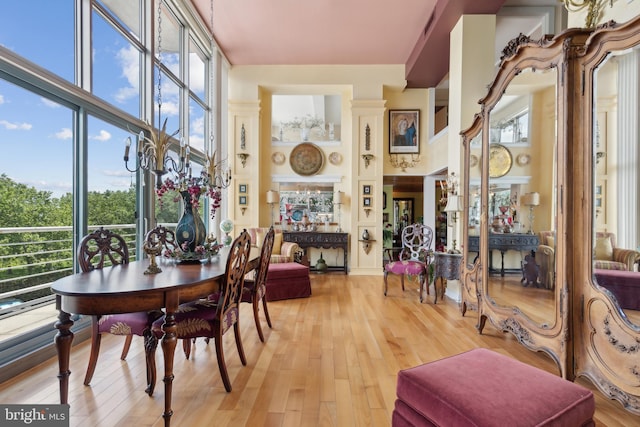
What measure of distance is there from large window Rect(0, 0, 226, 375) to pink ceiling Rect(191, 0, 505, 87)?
1576mm

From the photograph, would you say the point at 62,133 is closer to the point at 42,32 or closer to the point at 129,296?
the point at 42,32

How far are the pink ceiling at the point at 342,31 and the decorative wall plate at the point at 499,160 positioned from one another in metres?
2.40

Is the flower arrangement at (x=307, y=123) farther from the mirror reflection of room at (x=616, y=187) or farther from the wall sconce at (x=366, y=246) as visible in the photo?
the mirror reflection of room at (x=616, y=187)

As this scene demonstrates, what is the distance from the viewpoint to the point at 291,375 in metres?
2.17

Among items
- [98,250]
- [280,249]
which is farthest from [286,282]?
[98,250]

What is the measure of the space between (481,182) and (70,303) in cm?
332

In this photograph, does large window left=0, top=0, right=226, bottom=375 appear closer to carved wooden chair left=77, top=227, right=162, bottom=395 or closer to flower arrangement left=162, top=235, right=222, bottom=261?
carved wooden chair left=77, top=227, right=162, bottom=395

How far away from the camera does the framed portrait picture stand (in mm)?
6422

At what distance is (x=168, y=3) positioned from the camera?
4.17 m

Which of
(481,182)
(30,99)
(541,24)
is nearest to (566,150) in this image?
(481,182)

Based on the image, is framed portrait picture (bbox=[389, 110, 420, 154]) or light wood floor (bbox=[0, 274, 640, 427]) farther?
framed portrait picture (bbox=[389, 110, 420, 154])

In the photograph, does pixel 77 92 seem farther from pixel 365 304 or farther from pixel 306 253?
pixel 306 253

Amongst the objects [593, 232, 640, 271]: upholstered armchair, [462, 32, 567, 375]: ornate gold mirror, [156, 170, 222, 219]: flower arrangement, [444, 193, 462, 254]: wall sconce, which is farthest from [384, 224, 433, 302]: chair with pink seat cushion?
[156, 170, 222, 219]: flower arrangement

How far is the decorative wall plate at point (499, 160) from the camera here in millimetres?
2586
